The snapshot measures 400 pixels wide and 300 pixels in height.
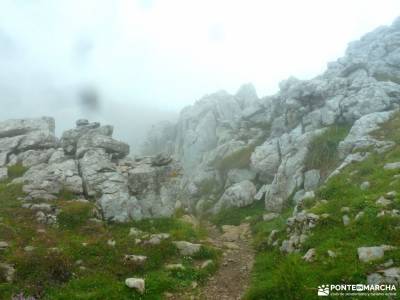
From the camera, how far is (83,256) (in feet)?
66.3

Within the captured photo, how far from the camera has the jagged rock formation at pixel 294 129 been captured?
127ft

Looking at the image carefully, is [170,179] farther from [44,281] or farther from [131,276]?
[44,281]

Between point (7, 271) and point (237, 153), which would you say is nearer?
point (7, 271)

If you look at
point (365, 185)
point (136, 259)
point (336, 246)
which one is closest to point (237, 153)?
point (365, 185)

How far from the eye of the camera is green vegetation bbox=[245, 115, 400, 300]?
15102 mm

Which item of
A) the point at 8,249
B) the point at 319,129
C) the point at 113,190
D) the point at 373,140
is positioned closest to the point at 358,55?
the point at 319,129

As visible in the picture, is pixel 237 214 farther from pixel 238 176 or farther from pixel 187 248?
pixel 187 248

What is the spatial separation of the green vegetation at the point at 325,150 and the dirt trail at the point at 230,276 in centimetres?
1289

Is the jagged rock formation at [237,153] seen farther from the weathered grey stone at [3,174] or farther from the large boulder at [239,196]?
the weathered grey stone at [3,174]

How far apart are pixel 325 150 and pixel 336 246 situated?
2317 cm

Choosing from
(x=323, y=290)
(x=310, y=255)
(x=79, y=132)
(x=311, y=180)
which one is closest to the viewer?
(x=323, y=290)

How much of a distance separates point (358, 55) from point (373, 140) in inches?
1540

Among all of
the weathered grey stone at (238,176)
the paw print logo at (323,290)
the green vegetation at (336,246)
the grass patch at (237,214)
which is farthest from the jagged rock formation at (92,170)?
the weathered grey stone at (238,176)

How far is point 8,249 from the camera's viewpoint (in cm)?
1997
